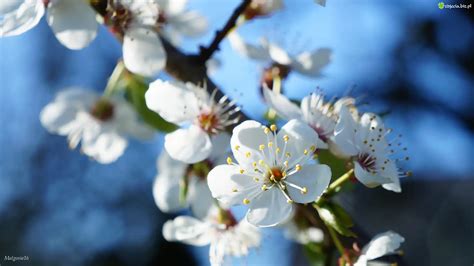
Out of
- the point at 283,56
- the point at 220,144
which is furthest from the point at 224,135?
the point at 283,56

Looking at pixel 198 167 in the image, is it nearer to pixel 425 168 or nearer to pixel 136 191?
pixel 425 168

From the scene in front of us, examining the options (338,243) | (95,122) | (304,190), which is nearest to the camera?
(304,190)

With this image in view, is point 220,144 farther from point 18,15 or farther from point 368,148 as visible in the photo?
point 18,15

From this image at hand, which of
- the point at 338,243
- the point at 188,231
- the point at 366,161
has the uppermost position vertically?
the point at 366,161

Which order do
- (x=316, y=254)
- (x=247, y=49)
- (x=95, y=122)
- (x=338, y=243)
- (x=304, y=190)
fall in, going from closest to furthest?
(x=304, y=190) < (x=338, y=243) < (x=316, y=254) < (x=247, y=49) < (x=95, y=122)

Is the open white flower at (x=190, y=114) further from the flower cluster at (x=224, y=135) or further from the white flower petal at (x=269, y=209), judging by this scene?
the white flower petal at (x=269, y=209)

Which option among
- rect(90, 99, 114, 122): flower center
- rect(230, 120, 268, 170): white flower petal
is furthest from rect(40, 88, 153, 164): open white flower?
rect(230, 120, 268, 170): white flower petal
